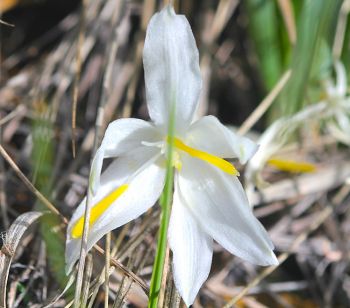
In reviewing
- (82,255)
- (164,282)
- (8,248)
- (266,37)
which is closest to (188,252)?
(164,282)

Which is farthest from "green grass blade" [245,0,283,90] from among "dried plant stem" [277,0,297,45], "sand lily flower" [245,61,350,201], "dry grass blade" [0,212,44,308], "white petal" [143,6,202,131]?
"dry grass blade" [0,212,44,308]

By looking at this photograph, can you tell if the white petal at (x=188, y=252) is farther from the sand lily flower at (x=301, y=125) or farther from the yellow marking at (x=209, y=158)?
the sand lily flower at (x=301, y=125)

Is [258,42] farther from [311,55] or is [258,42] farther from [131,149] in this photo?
[131,149]

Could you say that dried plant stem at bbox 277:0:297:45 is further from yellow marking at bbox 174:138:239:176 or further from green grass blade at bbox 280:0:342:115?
yellow marking at bbox 174:138:239:176

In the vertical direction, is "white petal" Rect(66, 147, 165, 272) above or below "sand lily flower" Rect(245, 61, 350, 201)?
above

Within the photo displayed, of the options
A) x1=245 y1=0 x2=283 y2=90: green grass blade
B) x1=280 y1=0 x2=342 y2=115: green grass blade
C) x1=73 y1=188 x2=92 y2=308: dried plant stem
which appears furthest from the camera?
x1=245 y1=0 x2=283 y2=90: green grass blade

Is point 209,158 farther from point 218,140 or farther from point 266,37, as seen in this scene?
point 266,37

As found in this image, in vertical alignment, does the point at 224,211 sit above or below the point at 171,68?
below
